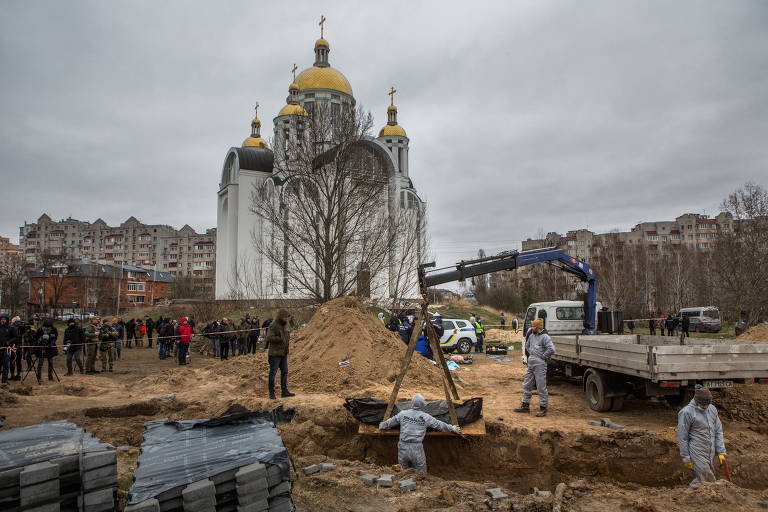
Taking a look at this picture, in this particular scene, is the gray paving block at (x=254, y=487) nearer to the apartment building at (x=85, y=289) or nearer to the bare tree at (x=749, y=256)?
the bare tree at (x=749, y=256)

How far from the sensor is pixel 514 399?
1038 centimetres

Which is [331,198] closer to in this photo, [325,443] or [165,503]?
[325,443]

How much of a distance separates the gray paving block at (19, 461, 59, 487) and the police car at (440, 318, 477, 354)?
17.0 m

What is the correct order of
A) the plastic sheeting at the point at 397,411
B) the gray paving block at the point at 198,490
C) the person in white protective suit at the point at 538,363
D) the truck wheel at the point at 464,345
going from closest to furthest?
the gray paving block at the point at 198,490 < the plastic sheeting at the point at 397,411 < the person in white protective suit at the point at 538,363 < the truck wheel at the point at 464,345

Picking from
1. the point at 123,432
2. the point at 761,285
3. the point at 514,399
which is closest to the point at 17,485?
the point at 123,432

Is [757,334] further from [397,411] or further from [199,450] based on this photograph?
[199,450]

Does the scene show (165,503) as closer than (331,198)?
Yes

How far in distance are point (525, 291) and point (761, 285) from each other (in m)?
23.0

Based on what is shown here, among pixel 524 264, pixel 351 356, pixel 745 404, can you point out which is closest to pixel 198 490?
pixel 351 356

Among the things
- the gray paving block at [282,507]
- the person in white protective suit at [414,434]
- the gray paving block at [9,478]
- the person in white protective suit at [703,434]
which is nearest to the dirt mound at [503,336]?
the person in white protective suit at [414,434]

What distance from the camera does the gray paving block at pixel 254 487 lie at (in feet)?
12.7

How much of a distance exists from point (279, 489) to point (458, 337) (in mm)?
16677

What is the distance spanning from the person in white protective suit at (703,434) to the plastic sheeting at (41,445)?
248 inches

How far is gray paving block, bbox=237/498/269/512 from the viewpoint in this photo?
388 cm
